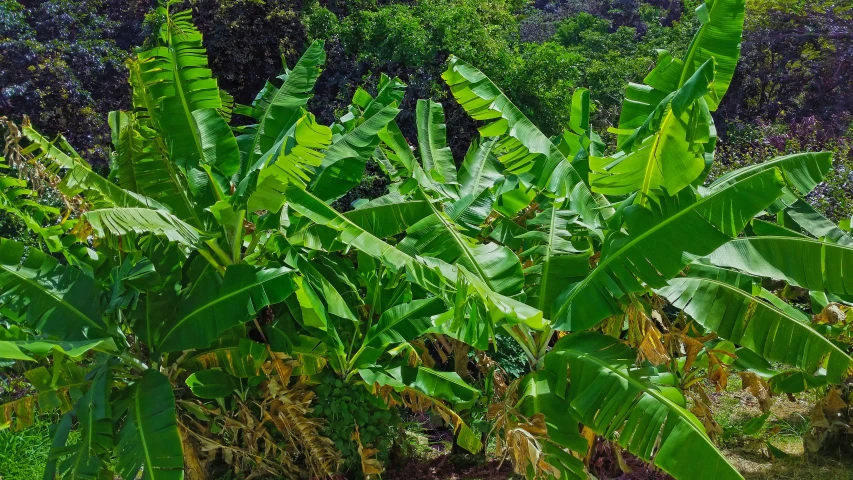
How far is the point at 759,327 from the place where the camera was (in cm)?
475

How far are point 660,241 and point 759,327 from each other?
38.3 inches

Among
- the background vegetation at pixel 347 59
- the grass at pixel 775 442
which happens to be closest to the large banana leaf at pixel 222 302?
the grass at pixel 775 442

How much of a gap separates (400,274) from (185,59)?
2.18m

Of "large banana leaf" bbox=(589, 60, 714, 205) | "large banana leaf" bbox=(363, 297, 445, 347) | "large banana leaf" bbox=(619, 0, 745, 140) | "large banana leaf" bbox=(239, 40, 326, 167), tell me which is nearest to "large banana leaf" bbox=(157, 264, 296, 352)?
"large banana leaf" bbox=(363, 297, 445, 347)

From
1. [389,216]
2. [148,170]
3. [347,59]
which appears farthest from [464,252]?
[347,59]

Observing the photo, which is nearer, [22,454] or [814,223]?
[814,223]

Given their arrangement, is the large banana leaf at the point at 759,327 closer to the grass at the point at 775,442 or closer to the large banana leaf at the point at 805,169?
the large banana leaf at the point at 805,169

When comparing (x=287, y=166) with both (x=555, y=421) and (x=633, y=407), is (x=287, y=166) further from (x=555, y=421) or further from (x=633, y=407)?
(x=633, y=407)

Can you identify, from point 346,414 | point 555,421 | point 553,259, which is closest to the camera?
point 555,421

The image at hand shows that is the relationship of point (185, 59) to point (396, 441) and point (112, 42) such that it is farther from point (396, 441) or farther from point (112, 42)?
point (112, 42)

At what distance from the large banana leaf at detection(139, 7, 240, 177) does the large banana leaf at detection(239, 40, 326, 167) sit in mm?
282

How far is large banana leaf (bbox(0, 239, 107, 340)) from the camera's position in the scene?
15.3ft

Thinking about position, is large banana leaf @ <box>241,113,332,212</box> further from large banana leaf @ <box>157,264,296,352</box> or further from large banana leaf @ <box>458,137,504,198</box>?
large banana leaf @ <box>458,137,504,198</box>

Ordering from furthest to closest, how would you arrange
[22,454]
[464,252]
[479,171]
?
[22,454] → [479,171] → [464,252]
